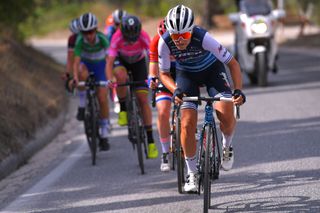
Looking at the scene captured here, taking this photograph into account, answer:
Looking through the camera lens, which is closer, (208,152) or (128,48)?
(208,152)

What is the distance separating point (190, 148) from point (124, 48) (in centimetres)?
323

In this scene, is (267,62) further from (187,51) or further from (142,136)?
(187,51)

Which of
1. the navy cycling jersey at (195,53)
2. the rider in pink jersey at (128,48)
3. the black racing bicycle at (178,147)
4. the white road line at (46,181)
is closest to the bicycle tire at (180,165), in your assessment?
the black racing bicycle at (178,147)

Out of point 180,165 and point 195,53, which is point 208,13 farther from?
point 195,53

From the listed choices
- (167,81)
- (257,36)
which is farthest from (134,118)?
(257,36)

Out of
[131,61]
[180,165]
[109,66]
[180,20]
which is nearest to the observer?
[180,20]

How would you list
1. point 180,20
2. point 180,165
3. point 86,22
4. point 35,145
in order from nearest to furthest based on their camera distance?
point 180,20
point 180,165
point 86,22
point 35,145

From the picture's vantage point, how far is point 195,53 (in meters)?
7.96

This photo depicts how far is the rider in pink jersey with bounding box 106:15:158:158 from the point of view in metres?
10.5

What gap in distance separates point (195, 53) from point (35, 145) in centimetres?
509

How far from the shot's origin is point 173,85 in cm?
812

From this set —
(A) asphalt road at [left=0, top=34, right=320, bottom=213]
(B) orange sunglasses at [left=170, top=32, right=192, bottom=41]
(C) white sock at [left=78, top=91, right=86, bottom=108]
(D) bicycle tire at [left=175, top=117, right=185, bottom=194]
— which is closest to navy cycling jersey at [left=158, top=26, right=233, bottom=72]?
(B) orange sunglasses at [left=170, top=32, right=192, bottom=41]

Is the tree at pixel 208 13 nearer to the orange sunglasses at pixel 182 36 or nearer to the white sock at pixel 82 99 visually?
the white sock at pixel 82 99

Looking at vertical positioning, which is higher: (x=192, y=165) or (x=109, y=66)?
(x=109, y=66)
